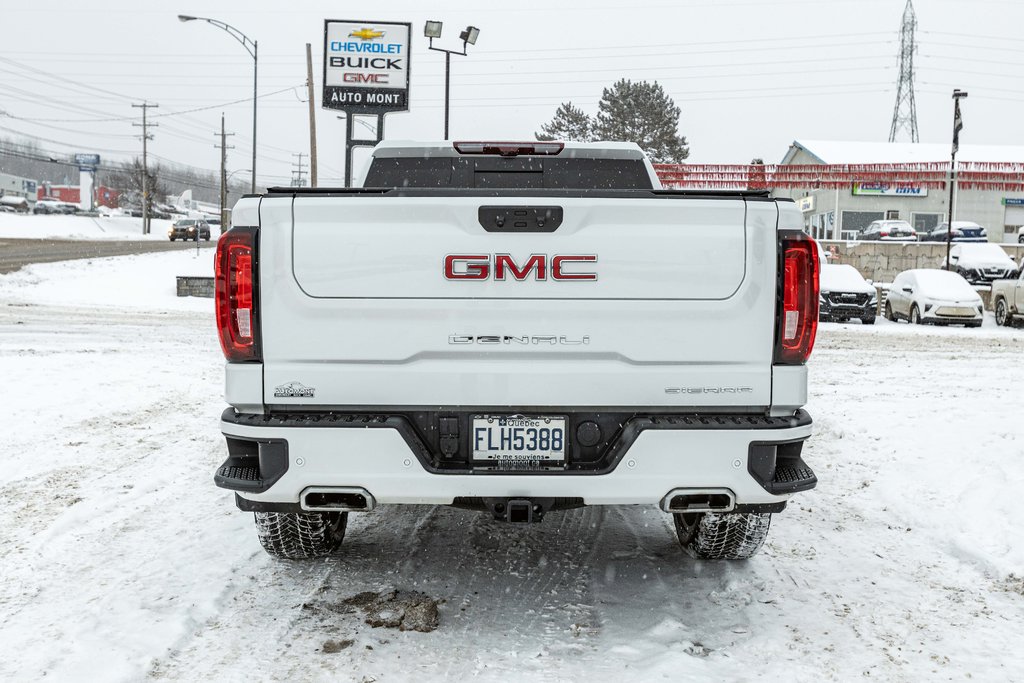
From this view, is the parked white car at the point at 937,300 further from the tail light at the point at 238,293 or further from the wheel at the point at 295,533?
the tail light at the point at 238,293

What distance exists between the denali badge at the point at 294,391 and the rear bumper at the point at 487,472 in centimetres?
9

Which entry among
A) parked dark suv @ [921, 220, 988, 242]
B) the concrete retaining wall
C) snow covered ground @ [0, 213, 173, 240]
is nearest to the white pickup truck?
the concrete retaining wall

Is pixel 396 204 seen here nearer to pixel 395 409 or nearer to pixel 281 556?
pixel 395 409

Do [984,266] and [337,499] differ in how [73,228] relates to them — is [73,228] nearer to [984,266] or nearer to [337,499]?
[984,266]

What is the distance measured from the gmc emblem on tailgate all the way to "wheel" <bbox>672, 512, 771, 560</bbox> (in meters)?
1.57

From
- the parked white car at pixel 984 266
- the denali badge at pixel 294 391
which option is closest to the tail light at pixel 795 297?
the denali badge at pixel 294 391

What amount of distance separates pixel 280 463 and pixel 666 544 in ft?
7.59

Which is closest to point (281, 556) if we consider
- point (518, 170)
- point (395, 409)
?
point (395, 409)

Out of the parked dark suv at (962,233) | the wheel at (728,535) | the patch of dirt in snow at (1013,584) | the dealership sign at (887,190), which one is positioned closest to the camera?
the patch of dirt in snow at (1013,584)

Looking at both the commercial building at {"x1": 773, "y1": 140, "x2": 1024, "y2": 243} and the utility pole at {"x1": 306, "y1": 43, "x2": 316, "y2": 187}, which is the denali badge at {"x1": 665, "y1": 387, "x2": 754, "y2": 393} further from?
the commercial building at {"x1": 773, "y1": 140, "x2": 1024, "y2": 243}

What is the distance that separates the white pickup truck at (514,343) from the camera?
3441 millimetres

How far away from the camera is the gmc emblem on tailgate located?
3.44m

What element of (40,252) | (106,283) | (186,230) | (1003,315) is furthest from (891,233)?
(186,230)

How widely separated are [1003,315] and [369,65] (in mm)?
17659
